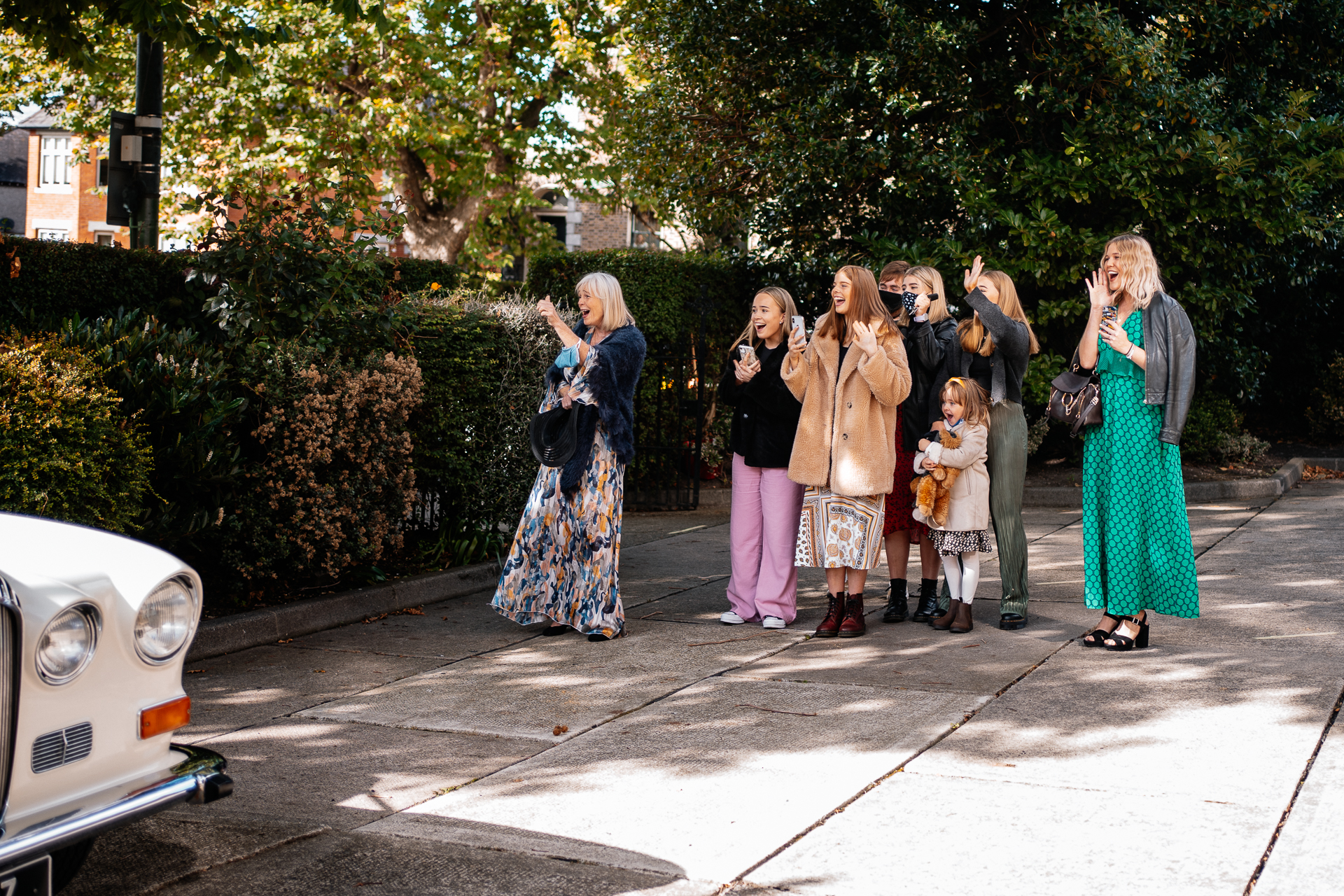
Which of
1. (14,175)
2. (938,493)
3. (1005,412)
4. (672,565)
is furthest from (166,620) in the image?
(14,175)

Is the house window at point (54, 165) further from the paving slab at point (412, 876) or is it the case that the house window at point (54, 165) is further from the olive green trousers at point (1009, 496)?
the paving slab at point (412, 876)

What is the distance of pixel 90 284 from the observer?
775cm

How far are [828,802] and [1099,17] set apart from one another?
30.7 ft

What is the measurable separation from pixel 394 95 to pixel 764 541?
17.8 meters

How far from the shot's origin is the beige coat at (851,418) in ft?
21.7

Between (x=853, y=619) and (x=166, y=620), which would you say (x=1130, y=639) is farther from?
(x=166, y=620)

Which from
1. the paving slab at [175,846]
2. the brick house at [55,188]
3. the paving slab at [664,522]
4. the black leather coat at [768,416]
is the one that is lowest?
the paving slab at [175,846]

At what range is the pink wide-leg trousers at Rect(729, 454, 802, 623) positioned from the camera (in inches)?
279

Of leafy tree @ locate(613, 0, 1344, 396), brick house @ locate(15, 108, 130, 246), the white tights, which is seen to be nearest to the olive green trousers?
the white tights

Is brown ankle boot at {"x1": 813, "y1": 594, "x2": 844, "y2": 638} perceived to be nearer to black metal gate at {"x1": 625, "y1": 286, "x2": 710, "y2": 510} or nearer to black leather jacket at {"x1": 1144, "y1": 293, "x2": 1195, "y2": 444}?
black leather jacket at {"x1": 1144, "y1": 293, "x2": 1195, "y2": 444}

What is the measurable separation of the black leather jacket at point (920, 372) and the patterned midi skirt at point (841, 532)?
0.55 metres

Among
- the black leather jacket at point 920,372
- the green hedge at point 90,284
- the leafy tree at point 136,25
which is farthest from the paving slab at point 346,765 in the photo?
the leafy tree at point 136,25

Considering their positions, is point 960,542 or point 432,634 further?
point 432,634

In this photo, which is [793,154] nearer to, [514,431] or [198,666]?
[514,431]
